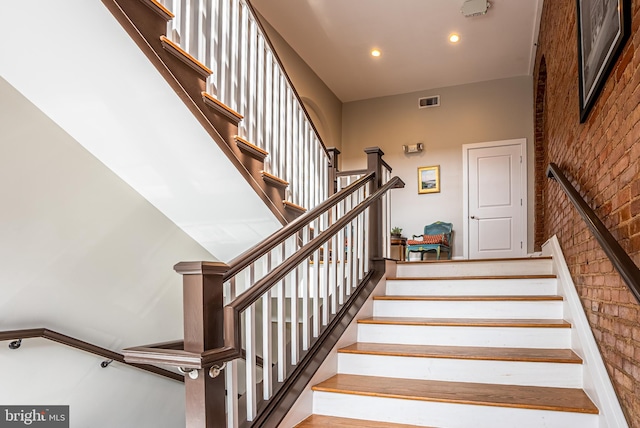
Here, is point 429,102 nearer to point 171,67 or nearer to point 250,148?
point 250,148

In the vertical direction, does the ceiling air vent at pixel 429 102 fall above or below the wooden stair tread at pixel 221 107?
above

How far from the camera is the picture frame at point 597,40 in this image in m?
1.67

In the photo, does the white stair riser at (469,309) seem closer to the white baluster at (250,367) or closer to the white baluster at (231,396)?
the white baluster at (250,367)

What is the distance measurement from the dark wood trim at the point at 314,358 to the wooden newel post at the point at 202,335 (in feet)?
1.18

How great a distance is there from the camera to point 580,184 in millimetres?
2512

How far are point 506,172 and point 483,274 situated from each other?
355cm

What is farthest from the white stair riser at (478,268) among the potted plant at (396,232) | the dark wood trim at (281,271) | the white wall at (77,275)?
the potted plant at (396,232)

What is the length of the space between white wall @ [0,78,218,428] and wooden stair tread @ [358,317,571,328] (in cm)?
163

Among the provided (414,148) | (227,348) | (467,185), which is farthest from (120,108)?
(467,185)

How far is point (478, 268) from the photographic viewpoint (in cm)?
361

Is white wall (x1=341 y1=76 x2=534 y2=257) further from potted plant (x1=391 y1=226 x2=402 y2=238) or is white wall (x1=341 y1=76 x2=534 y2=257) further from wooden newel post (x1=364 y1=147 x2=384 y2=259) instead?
wooden newel post (x1=364 y1=147 x2=384 y2=259)

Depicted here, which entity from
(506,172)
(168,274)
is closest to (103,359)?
(168,274)

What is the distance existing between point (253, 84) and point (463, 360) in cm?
227

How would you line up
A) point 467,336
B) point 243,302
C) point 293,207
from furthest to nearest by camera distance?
1. point 293,207
2. point 467,336
3. point 243,302
